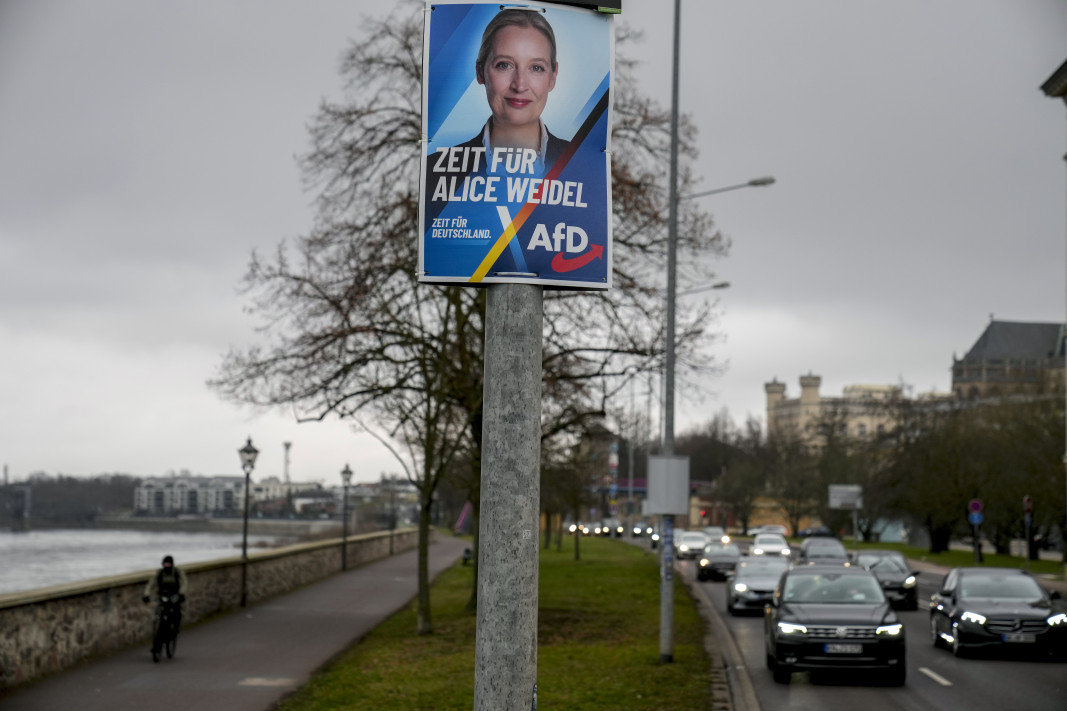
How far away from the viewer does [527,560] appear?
14.6 ft

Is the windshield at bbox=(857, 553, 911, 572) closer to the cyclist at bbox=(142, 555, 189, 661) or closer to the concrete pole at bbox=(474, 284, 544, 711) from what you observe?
the cyclist at bbox=(142, 555, 189, 661)

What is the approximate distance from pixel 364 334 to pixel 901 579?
16.2m

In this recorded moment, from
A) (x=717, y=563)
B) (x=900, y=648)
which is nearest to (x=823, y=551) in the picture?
(x=717, y=563)

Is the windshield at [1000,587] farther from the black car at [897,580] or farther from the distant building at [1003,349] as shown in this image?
the distant building at [1003,349]

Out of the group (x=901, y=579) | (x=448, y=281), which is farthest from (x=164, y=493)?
(x=448, y=281)

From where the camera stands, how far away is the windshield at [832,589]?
16969 mm

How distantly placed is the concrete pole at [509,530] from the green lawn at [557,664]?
8.45m

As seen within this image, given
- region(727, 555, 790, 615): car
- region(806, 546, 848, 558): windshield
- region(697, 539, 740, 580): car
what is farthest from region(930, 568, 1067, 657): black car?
region(697, 539, 740, 580): car

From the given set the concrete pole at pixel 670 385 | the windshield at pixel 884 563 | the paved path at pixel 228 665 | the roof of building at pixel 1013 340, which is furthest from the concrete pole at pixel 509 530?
the roof of building at pixel 1013 340

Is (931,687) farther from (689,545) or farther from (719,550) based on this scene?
(689,545)

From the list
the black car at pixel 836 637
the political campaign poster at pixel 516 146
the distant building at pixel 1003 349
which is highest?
the distant building at pixel 1003 349

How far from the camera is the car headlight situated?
15992 mm

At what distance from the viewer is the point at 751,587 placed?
90.0 feet

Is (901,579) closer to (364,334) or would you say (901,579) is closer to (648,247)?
(648,247)
